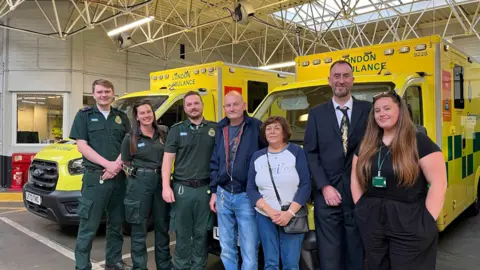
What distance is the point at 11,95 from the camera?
11555mm

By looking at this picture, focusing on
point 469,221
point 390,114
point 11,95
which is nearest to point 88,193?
point 390,114

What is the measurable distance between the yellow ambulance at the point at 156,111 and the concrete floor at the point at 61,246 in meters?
0.39

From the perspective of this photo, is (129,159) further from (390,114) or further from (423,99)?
(423,99)

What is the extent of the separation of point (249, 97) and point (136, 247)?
3.90 metres

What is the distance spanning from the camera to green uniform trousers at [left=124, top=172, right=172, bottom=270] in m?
Result: 3.37

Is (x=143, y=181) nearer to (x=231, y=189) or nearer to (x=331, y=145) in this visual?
(x=231, y=189)

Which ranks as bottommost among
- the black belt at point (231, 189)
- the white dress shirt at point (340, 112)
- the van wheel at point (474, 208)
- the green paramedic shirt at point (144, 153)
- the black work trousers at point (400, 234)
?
the van wheel at point (474, 208)

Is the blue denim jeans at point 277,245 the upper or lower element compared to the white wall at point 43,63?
lower

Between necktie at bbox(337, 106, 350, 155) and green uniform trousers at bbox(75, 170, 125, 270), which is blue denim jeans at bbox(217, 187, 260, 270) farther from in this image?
green uniform trousers at bbox(75, 170, 125, 270)

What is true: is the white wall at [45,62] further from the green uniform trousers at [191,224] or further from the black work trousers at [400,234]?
the black work trousers at [400,234]

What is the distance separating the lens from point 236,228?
305 cm

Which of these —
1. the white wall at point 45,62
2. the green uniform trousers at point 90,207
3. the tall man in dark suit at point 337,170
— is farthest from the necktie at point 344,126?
the white wall at point 45,62

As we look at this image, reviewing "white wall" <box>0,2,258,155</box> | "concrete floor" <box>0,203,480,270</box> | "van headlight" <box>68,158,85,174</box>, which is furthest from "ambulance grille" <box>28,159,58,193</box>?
"white wall" <box>0,2,258,155</box>

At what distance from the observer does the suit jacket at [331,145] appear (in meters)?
2.61
